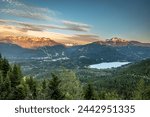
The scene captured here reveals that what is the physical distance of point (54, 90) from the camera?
576 inches

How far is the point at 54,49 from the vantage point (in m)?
22.8

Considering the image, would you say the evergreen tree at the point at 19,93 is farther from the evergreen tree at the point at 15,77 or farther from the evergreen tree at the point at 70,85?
the evergreen tree at the point at 70,85

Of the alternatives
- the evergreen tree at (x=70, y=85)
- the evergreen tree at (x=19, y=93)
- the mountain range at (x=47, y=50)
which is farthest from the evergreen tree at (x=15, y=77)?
the mountain range at (x=47, y=50)

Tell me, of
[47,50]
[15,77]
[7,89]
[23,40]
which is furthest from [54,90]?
[47,50]

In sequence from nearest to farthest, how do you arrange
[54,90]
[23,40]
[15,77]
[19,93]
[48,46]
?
[19,93]
[54,90]
[15,77]
[23,40]
[48,46]

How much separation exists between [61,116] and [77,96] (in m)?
10.2

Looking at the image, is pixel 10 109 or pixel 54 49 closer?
pixel 10 109

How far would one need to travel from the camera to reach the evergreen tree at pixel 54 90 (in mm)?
14130

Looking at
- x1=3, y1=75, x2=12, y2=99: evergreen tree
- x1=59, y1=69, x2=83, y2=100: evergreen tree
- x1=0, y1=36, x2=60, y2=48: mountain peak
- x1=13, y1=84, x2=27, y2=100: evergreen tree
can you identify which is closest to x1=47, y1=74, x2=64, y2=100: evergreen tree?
x1=13, y1=84, x2=27, y2=100: evergreen tree

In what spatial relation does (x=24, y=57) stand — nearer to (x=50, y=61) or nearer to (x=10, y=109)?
(x=50, y=61)

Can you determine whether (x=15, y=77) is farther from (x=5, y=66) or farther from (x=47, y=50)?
(x=47, y=50)

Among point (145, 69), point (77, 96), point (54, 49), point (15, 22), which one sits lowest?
point (145, 69)

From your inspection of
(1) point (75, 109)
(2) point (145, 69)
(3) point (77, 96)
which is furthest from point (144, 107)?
(2) point (145, 69)

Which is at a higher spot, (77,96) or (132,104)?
(132,104)
